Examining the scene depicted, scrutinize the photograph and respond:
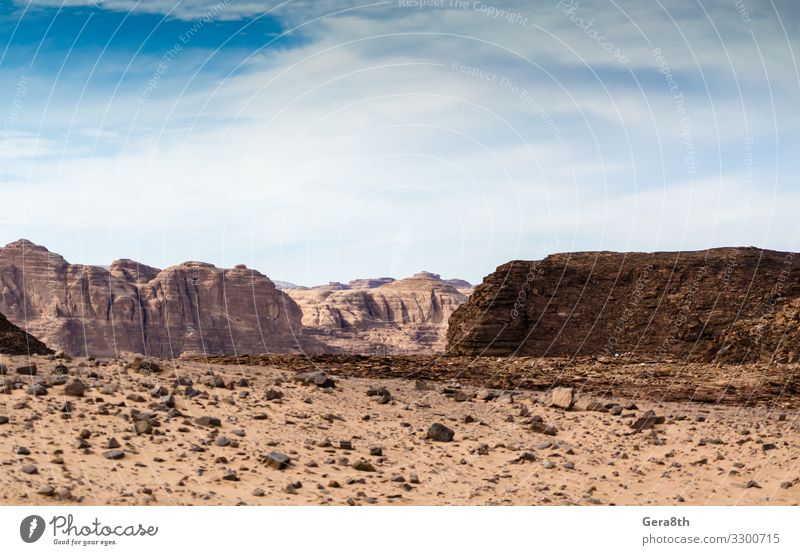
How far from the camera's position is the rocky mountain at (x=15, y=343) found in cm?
2817

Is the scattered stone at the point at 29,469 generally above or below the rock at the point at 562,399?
below

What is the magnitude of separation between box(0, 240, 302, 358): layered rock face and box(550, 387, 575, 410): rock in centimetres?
13816

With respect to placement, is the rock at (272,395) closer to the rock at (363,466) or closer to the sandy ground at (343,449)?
the sandy ground at (343,449)

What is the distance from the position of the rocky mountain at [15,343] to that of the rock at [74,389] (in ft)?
30.5

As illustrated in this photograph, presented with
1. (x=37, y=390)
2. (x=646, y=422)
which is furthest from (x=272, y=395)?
(x=646, y=422)

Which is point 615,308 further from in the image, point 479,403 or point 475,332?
point 479,403

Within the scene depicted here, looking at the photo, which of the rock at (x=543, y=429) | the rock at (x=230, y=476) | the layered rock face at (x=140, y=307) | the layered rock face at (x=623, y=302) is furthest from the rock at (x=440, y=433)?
the layered rock face at (x=140, y=307)

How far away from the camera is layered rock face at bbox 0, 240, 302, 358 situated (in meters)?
163

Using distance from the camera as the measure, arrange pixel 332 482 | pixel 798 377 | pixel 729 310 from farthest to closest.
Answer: pixel 729 310 < pixel 798 377 < pixel 332 482

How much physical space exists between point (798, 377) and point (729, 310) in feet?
62.5

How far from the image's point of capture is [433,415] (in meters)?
23.3

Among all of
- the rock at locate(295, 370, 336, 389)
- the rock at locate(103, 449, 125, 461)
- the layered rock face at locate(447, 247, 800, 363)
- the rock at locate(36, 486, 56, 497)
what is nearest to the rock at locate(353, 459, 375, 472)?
the rock at locate(103, 449, 125, 461)

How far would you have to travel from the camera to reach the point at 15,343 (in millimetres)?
29031
